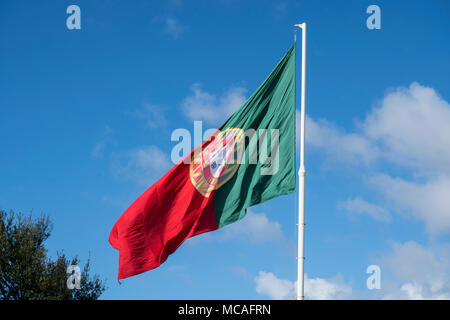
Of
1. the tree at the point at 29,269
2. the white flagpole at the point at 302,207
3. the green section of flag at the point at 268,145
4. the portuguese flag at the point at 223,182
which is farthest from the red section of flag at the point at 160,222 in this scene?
the tree at the point at 29,269

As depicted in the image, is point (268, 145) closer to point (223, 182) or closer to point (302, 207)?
point (223, 182)

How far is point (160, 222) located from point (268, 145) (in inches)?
146

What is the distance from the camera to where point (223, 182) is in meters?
15.5

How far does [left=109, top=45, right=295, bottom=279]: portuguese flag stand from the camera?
15109mm

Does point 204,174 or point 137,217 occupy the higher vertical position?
point 204,174

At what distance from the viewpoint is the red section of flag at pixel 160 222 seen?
15.3 meters

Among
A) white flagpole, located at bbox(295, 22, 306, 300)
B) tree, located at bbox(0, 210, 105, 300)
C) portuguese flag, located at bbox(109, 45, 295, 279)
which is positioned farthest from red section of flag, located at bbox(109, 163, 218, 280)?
tree, located at bbox(0, 210, 105, 300)

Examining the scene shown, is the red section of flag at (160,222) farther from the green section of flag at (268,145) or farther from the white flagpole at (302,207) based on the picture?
the white flagpole at (302,207)

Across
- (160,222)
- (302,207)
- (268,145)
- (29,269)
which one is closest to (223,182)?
(268,145)

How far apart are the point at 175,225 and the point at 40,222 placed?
21464mm

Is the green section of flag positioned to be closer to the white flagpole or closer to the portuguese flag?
the portuguese flag
